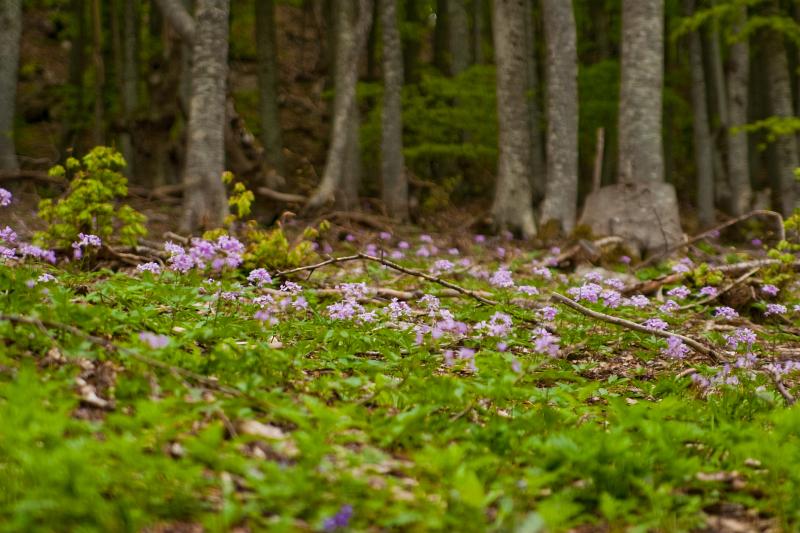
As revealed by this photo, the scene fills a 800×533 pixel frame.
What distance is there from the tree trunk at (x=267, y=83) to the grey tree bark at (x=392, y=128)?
7.02ft

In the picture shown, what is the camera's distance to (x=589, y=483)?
246 centimetres

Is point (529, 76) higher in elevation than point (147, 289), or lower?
higher

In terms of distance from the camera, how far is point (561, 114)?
40.6 feet

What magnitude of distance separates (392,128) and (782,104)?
8219mm

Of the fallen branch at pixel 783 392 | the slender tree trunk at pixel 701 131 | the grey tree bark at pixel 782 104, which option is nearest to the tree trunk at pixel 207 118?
the fallen branch at pixel 783 392

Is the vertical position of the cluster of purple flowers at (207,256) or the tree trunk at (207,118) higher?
the tree trunk at (207,118)

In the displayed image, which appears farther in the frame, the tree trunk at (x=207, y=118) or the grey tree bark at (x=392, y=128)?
the grey tree bark at (x=392, y=128)

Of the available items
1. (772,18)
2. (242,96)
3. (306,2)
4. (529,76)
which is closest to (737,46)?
(772,18)

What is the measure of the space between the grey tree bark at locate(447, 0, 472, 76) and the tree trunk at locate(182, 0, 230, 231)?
9.74m

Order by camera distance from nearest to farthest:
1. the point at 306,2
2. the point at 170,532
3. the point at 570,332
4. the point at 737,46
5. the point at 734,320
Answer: the point at 170,532 → the point at 570,332 → the point at 734,320 → the point at 737,46 → the point at 306,2

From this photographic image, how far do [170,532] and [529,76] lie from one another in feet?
56.2

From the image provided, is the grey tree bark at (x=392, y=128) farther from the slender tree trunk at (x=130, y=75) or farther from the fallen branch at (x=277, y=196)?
the slender tree trunk at (x=130, y=75)

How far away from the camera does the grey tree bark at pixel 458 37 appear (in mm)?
18219

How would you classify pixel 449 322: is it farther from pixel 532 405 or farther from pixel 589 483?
pixel 589 483
